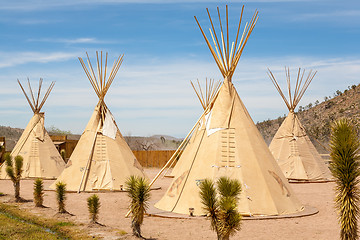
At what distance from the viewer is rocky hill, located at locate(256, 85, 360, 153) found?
41.8m

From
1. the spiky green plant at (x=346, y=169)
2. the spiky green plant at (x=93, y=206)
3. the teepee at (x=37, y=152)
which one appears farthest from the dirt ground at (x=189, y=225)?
the teepee at (x=37, y=152)

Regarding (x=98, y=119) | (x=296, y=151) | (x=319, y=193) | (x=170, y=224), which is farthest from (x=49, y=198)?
(x=296, y=151)

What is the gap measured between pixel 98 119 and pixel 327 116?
33270 mm

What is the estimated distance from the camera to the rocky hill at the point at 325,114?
137ft

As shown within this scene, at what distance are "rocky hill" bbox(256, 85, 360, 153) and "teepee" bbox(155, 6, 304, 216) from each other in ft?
96.4

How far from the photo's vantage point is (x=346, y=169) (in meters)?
6.48

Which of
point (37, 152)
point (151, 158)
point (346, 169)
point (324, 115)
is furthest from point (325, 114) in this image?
point (346, 169)

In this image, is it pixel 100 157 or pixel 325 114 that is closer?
pixel 100 157

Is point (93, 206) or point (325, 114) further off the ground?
point (325, 114)

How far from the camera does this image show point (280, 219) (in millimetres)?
10508

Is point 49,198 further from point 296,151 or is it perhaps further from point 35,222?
point 296,151

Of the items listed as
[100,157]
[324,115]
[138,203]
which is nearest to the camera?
[138,203]

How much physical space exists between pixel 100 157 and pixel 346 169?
11.9 m

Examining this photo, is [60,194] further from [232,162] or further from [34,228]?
[232,162]
